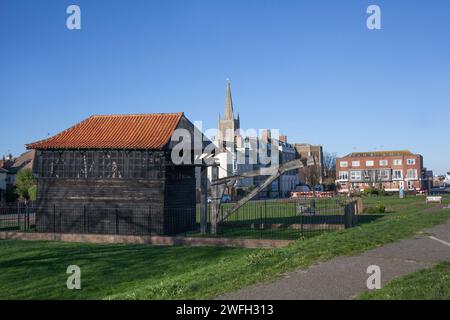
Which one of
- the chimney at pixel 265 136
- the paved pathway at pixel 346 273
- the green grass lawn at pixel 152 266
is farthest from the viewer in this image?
the chimney at pixel 265 136

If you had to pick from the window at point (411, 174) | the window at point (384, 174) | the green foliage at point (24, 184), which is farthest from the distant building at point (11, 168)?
the window at point (411, 174)

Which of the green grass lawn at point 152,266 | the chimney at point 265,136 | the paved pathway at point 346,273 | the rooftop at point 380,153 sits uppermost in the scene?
the chimney at point 265,136

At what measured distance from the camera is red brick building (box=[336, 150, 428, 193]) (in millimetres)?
101562

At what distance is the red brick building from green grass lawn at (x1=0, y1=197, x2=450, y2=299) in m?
87.0

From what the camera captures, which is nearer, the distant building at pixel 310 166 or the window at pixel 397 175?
the distant building at pixel 310 166

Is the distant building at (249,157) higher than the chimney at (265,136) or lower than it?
lower

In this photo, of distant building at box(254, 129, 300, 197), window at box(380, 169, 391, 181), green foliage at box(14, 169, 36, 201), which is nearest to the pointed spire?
distant building at box(254, 129, 300, 197)

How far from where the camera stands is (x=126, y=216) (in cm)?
2341

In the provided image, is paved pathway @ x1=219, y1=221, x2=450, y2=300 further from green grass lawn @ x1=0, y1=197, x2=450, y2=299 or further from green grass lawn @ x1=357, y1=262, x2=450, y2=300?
green grass lawn @ x1=0, y1=197, x2=450, y2=299

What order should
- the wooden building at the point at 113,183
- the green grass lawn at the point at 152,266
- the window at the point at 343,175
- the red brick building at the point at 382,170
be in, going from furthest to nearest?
the window at the point at 343,175, the red brick building at the point at 382,170, the wooden building at the point at 113,183, the green grass lawn at the point at 152,266

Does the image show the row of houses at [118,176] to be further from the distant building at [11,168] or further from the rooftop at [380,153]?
the rooftop at [380,153]

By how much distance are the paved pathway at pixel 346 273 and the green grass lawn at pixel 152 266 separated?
0.43 metres

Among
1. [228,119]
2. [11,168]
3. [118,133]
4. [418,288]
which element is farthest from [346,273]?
[228,119]

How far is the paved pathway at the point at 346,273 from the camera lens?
25.2 feet
